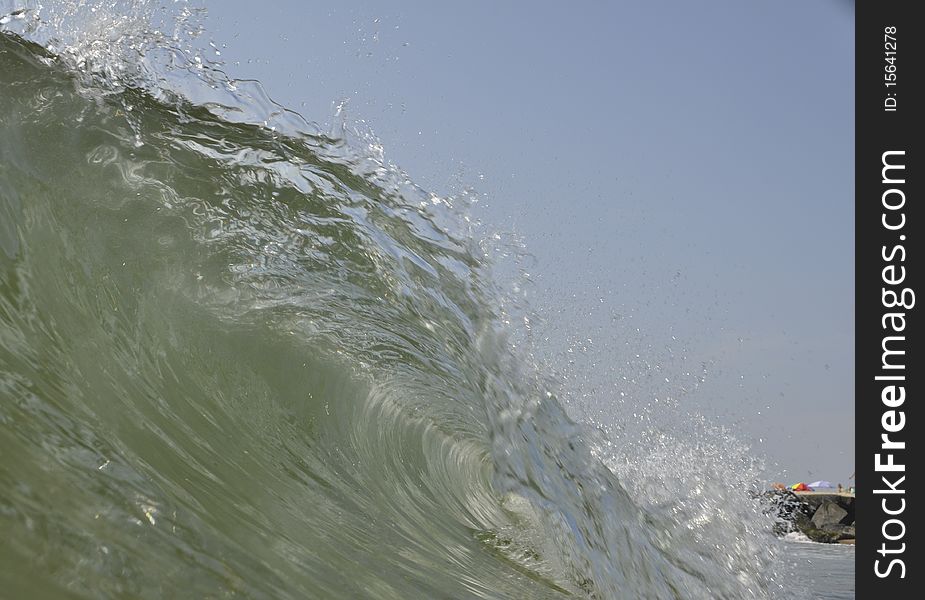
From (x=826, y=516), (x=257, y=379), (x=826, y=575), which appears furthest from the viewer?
(x=826, y=516)

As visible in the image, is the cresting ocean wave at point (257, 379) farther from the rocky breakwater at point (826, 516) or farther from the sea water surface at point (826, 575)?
the rocky breakwater at point (826, 516)

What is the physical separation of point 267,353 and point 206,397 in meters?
0.72

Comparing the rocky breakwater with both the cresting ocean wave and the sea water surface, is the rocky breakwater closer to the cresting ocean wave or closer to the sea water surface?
the sea water surface

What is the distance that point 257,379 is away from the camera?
318cm

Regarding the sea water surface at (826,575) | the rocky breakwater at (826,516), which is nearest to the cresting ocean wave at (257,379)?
the sea water surface at (826,575)

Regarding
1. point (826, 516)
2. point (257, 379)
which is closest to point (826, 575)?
point (257, 379)

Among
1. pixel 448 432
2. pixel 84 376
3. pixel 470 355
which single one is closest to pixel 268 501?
pixel 84 376

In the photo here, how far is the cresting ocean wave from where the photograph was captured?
4.78ft

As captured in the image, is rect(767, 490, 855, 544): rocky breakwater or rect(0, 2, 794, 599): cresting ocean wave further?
rect(767, 490, 855, 544): rocky breakwater

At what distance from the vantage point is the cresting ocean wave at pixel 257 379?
1458 mm

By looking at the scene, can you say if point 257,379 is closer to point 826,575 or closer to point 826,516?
point 826,575

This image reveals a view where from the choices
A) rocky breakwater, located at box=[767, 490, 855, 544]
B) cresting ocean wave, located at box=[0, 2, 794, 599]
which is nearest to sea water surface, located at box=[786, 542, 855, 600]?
cresting ocean wave, located at box=[0, 2, 794, 599]

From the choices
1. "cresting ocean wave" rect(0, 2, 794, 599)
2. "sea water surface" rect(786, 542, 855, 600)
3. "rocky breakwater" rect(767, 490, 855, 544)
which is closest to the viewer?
"cresting ocean wave" rect(0, 2, 794, 599)
